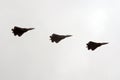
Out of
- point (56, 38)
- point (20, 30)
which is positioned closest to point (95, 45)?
point (56, 38)

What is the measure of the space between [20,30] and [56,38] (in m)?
5.85

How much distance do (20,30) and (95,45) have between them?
1221 centimetres

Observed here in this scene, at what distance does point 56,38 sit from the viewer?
38.5 metres

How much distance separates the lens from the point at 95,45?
3859cm

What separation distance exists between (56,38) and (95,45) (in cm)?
638

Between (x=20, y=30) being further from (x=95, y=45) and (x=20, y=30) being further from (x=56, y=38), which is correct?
(x=95, y=45)

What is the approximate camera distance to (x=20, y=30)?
37.8 meters
